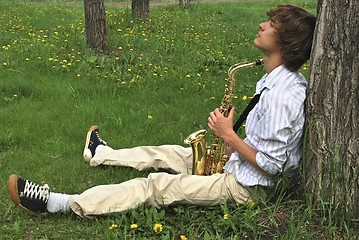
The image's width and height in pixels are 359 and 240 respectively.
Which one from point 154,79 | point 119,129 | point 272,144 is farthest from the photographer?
point 154,79

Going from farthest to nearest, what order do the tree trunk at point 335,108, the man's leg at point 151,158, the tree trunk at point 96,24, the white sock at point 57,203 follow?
the tree trunk at point 96,24 < the man's leg at point 151,158 < the white sock at point 57,203 < the tree trunk at point 335,108

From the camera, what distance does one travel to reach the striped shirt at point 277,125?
8.14ft

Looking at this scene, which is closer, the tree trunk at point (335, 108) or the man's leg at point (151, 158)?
the tree trunk at point (335, 108)

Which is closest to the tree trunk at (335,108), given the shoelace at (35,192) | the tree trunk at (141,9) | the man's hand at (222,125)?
the man's hand at (222,125)

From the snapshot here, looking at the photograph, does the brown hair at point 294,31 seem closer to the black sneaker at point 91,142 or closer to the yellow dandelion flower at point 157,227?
the yellow dandelion flower at point 157,227

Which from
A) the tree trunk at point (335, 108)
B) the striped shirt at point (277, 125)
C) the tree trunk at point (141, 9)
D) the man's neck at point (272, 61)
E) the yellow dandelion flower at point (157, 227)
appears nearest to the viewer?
the tree trunk at point (335, 108)

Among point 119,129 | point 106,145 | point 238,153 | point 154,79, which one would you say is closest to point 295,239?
point 238,153

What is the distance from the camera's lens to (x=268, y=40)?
2.66 metres

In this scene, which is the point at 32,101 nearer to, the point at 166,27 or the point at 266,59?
the point at 266,59

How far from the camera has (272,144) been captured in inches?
99.5

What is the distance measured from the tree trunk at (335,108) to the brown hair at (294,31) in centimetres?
15

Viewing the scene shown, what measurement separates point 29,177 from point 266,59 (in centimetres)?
216

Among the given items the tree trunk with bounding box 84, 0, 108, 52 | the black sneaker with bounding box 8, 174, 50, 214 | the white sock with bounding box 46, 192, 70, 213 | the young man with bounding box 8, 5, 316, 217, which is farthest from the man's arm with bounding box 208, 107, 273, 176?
the tree trunk with bounding box 84, 0, 108, 52

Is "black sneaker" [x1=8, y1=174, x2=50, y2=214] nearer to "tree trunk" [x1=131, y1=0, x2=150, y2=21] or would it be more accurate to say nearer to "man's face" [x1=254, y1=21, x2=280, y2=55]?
"man's face" [x1=254, y1=21, x2=280, y2=55]
